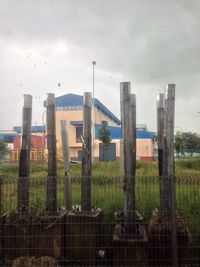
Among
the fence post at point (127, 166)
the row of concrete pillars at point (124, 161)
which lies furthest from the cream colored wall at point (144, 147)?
the fence post at point (127, 166)

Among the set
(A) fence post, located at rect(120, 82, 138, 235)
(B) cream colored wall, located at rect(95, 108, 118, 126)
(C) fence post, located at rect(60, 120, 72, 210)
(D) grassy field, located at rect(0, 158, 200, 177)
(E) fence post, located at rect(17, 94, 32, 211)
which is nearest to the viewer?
(A) fence post, located at rect(120, 82, 138, 235)

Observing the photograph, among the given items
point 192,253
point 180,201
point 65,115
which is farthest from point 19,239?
point 65,115

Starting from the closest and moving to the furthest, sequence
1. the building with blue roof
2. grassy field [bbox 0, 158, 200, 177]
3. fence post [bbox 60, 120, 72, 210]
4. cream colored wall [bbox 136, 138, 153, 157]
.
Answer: fence post [bbox 60, 120, 72, 210], grassy field [bbox 0, 158, 200, 177], the building with blue roof, cream colored wall [bbox 136, 138, 153, 157]

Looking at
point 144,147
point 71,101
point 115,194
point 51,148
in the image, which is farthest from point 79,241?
point 71,101

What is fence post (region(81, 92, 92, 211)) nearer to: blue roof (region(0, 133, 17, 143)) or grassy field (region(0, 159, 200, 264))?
grassy field (region(0, 159, 200, 264))

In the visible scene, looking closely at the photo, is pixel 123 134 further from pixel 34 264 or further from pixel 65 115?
pixel 65 115

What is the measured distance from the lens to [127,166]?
21.1 ft

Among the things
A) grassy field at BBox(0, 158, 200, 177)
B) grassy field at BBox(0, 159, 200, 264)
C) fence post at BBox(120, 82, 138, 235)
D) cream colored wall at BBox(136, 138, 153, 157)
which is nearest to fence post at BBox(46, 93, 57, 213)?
grassy field at BBox(0, 159, 200, 264)

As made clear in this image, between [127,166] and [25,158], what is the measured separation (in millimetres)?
1807

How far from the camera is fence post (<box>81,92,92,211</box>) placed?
265 inches

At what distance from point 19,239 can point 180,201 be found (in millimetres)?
3339

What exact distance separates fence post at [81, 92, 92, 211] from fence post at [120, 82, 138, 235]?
660mm

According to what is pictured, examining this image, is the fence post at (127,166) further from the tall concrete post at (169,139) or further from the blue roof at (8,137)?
the blue roof at (8,137)

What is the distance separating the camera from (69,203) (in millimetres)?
7379
